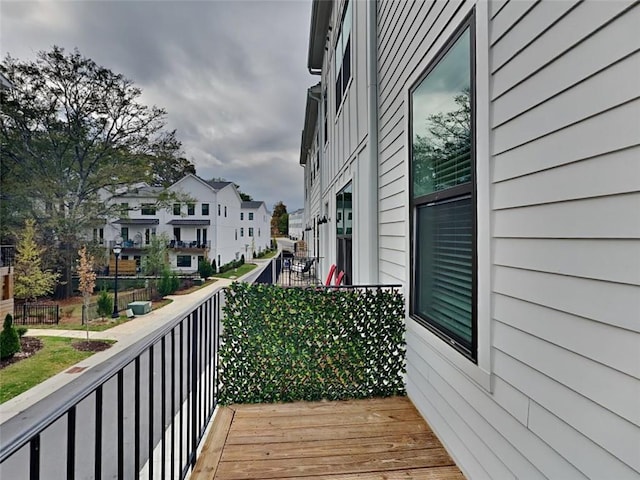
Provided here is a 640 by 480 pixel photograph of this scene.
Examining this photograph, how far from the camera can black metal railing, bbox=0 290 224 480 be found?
92 cm

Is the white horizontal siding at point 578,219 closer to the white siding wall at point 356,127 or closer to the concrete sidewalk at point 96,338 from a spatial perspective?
the white siding wall at point 356,127

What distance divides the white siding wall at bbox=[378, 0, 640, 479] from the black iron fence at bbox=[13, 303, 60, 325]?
62.9 ft

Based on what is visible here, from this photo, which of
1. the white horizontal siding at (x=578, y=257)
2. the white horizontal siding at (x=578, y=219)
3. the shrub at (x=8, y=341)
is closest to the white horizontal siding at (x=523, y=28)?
the white horizontal siding at (x=578, y=219)

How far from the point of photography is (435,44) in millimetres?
2299

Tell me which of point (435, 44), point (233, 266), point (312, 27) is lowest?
point (233, 266)

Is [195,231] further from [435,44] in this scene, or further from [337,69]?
[435,44]

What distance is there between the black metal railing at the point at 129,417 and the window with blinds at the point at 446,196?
65.7 inches

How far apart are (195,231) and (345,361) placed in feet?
85.6

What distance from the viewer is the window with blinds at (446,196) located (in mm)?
1924

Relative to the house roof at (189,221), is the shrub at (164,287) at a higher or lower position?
lower

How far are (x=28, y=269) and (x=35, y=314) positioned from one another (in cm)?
224

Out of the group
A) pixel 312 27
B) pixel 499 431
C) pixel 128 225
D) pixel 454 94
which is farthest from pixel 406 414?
pixel 128 225

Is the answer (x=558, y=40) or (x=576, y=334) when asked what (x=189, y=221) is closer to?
(x=558, y=40)

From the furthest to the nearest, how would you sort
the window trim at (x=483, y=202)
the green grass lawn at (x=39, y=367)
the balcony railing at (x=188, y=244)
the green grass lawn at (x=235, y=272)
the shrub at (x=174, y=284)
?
the balcony railing at (x=188, y=244) < the green grass lawn at (x=235, y=272) < the shrub at (x=174, y=284) < the green grass lawn at (x=39, y=367) < the window trim at (x=483, y=202)
